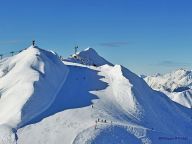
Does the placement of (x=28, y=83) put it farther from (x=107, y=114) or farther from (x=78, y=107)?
(x=107, y=114)

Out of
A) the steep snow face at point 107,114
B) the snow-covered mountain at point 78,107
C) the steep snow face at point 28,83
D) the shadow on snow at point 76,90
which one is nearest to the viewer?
the steep snow face at point 107,114

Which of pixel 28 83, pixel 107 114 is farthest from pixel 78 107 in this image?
pixel 28 83

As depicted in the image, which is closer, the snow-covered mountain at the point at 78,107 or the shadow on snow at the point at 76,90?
the snow-covered mountain at the point at 78,107

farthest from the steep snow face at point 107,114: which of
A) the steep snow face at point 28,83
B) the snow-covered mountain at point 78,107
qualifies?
the steep snow face at point 28,83

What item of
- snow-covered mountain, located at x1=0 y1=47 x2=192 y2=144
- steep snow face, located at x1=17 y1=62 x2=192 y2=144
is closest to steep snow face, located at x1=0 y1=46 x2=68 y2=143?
snow-covered mountain, located at x1=0 y1=47 x2=192 y2=144

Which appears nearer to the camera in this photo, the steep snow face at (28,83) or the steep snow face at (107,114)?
the steep snow face at (107,114)

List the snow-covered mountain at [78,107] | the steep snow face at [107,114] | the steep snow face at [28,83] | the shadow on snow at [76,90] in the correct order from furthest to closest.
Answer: the shadow on snow at [76,90]
the steep snow face at [28,83]
the snow-covered mountain at [78,107]
the steep snow face at [107,114]

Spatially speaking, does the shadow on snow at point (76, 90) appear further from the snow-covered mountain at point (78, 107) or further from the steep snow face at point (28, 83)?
the steep snow face at point (28, 83)
